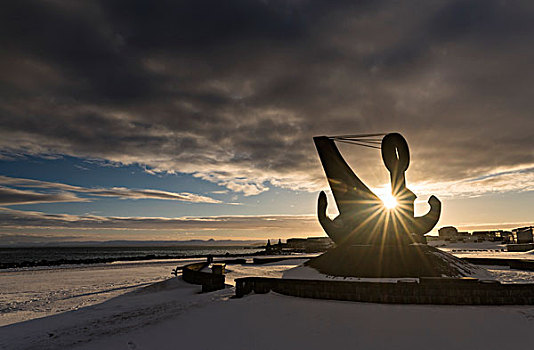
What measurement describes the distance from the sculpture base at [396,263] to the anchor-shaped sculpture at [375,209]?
867 millimetres

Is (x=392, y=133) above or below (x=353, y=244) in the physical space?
above

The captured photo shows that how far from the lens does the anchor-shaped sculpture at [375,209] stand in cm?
1839

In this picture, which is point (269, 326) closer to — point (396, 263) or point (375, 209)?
point (396, 263)

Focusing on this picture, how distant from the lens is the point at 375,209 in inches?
750

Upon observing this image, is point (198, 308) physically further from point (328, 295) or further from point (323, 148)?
point (323, 148)

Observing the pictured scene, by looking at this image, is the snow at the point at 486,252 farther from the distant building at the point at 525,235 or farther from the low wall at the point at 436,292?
the low wall at the point at 436,292

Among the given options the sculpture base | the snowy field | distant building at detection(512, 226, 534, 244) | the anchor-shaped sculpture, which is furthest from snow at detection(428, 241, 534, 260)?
the snowy field

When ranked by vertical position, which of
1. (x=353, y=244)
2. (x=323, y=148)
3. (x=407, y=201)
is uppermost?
(x=323, y=148)

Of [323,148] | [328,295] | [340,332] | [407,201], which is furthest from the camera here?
[323,148]

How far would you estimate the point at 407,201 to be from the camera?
18516 millimetres

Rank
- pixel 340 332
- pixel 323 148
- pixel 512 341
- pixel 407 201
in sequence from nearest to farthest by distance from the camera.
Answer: pixel 512 341 < pixel 340 332 < pixel 407 201 < pixel 323 148

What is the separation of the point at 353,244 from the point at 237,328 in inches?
423

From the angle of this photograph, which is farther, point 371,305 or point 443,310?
point 371,305

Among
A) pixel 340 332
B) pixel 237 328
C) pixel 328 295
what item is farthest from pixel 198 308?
pixel 340 332
